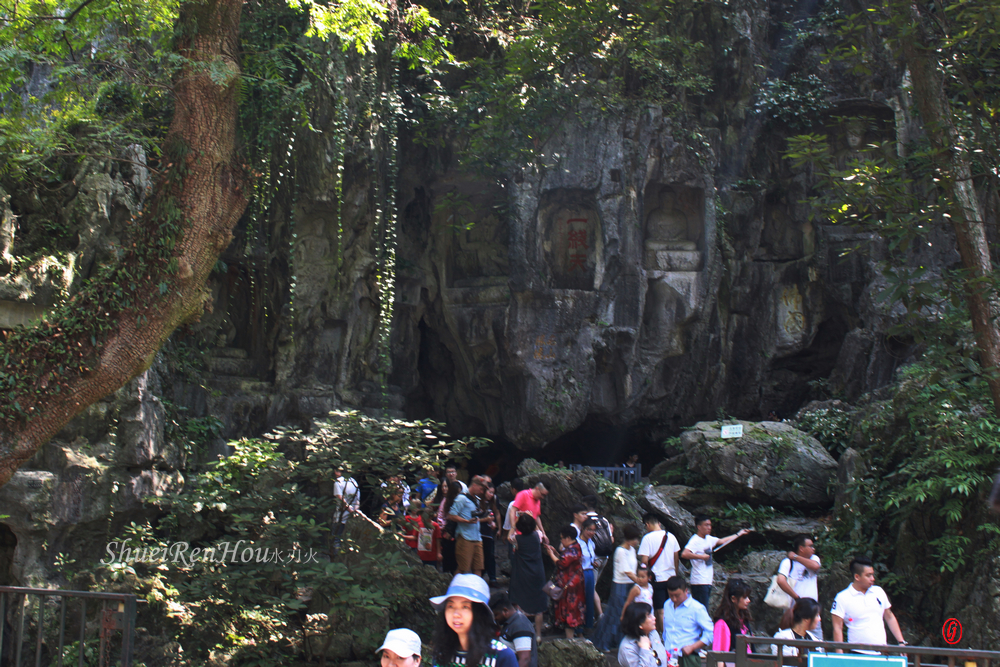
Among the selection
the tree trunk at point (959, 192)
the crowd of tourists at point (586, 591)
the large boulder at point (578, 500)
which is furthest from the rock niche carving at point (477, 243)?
the tree trunk at point (959, 192)

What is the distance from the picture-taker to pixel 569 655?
5754mm

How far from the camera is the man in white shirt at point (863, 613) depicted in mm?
5000

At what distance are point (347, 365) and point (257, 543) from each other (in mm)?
6510

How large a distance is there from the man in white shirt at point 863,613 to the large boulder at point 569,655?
1.76 m

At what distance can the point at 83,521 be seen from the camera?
7672mm

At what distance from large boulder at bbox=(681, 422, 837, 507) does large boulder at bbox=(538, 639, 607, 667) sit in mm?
5474

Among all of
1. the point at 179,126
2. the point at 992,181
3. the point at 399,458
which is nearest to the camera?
the point at 179,126

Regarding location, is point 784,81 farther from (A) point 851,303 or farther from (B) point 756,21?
(A) point 851,303

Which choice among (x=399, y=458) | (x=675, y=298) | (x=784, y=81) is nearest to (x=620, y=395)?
(x=675, y=298)

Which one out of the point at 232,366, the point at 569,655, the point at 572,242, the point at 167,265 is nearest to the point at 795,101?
the point at 572,242

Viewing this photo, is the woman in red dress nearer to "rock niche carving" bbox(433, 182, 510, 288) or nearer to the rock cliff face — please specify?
the rock cliff face

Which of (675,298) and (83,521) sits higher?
(675,298)

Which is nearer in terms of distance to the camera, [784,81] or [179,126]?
[179,126]

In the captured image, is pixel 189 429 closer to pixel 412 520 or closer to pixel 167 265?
pixel 412 520
